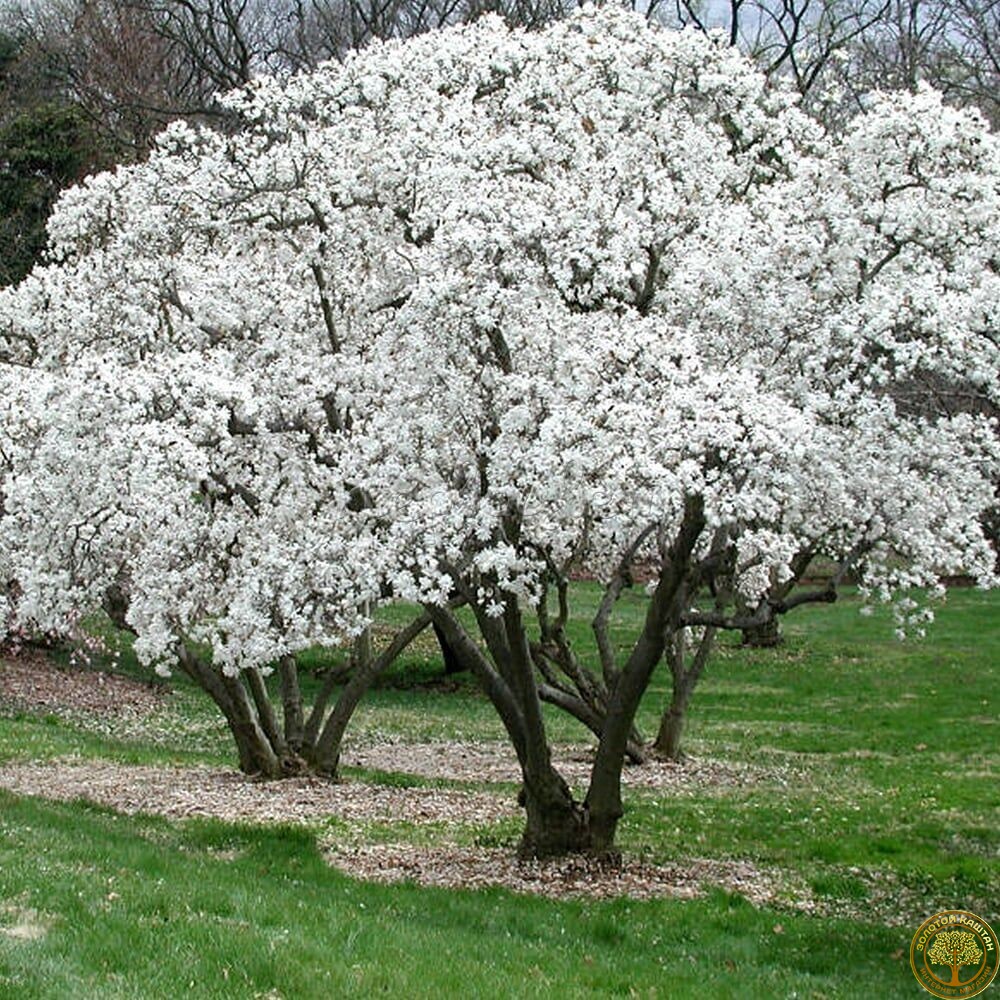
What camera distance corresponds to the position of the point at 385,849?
572 inches

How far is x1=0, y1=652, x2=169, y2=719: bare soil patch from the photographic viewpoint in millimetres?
27109

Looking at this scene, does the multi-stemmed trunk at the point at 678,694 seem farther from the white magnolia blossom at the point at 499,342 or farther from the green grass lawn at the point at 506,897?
the white magnolia blossom at the point at 499,342

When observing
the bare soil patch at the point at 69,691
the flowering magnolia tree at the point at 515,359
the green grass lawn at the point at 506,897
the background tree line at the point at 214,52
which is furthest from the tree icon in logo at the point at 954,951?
the background tree line at the point at 214,52

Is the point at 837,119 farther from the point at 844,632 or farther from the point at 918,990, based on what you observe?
A: the point at 844,632

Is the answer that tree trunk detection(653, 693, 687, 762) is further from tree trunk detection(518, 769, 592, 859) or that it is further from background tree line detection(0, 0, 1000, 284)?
background tree line detection(0, 0, 1000, 284)

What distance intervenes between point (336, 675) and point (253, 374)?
621cm

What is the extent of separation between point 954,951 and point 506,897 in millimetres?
3694

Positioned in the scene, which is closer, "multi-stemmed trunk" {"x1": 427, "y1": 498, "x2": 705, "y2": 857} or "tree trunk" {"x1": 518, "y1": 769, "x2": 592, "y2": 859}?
"multi-stemmed trunk" {"x1": 427, "y1": 498, "x2": 705, "y2": 857}

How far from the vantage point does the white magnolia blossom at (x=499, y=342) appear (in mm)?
11367

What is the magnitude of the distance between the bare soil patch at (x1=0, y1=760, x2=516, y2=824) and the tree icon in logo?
657 cm

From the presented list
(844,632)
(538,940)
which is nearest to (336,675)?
(538,940)

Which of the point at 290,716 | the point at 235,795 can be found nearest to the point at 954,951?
the point at 235,795

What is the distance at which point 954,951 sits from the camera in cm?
1070

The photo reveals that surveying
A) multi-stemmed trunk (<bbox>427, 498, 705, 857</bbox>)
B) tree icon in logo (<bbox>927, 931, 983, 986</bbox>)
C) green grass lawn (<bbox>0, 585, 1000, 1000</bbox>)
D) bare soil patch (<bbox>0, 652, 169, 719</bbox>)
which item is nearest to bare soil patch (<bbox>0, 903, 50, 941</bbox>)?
green grass lawn (<bbox>0, 585, 1000, 1000</bbox>)
